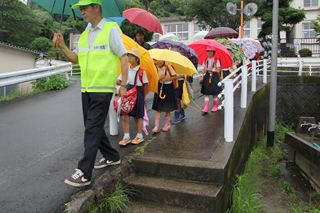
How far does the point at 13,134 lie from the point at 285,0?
95.3 feet

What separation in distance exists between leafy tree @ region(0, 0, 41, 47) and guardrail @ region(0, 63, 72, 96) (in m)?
20.7

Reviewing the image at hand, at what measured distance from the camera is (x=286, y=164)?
31.6ft

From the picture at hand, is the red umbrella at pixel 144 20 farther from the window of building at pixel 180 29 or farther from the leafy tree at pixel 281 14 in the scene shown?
the window of building at pixel 180 29

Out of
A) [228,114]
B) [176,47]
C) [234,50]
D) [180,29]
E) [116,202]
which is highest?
[180,29]

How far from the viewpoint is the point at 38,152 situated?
18.6 ft

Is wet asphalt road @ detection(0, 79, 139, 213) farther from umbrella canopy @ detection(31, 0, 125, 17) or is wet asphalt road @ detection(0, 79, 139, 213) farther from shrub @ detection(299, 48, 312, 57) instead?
shrub @ detection(299, 48, 312, 57)

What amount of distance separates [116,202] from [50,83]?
9.14 m

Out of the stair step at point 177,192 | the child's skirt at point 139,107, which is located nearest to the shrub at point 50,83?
the child's skirt at point 139,107

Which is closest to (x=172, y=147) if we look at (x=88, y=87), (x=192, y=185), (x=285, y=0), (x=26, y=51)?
(x=192, y=185)

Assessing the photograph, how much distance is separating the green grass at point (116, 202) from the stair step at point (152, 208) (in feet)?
0.32

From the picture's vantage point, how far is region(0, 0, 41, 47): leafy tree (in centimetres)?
3152

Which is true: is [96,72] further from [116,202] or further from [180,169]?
[180,169]

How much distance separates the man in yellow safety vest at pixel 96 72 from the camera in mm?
4160

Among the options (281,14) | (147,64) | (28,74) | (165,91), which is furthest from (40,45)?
(147,64)
